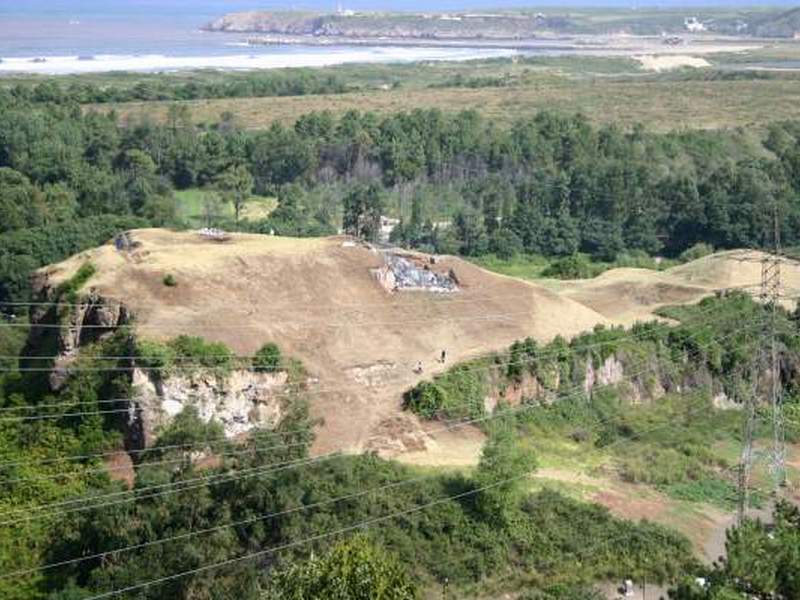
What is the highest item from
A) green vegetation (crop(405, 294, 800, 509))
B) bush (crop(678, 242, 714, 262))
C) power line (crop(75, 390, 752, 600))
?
power line (crop(75, 390, 752, 600))

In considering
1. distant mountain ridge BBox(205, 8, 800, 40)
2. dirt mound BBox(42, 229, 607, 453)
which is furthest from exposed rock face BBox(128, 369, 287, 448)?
distant mountain ridge BBox(205, 8, 800, 40)

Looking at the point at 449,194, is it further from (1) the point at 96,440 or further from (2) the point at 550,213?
(1) the point at 96,440

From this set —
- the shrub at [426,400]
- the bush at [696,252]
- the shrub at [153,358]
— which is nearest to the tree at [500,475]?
the shrub at [426,400]

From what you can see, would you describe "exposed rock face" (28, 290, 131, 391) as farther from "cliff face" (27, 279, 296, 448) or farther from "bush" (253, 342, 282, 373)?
"bush" (253, 342, 282, 373)

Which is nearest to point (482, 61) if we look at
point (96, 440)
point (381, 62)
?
point (381, 62)

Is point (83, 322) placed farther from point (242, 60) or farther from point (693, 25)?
point (693, 25)

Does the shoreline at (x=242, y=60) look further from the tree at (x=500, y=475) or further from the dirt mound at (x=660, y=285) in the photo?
the tree at (x=500, y=475)
